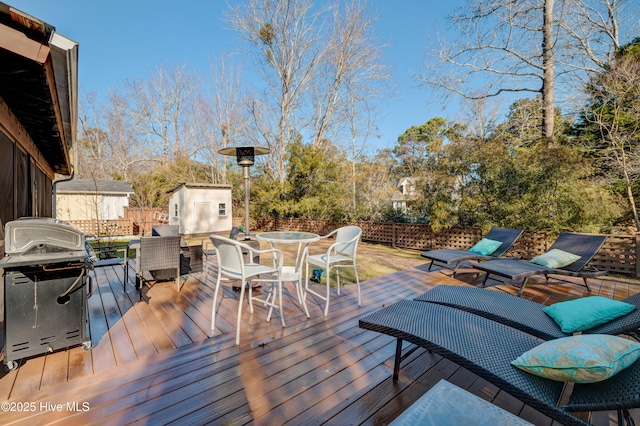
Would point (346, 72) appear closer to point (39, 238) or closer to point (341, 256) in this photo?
point (341, 256)

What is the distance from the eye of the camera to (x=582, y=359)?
4.42 ft

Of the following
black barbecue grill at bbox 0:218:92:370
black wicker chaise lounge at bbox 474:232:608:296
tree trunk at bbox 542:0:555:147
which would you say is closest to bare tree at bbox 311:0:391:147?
tree trunk at bbox 542:0:555:147

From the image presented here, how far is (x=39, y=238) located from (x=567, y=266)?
241 inches

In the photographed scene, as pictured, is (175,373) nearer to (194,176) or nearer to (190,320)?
(190,320)

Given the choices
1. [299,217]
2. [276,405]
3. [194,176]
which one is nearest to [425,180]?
[299,217]

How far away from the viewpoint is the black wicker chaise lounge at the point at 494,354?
4.09ft

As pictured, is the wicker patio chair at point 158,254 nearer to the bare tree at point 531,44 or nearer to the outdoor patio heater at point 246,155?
the outdoor patio heater at point 246,155

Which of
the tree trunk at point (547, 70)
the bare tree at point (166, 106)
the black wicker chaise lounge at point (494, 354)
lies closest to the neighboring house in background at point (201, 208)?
the bare tree at point (166, 106)

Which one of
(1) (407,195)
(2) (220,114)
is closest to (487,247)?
(1) (407,195)

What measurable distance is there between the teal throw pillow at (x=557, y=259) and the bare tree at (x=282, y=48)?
11736 mm

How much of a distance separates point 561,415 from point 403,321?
0.93 meters

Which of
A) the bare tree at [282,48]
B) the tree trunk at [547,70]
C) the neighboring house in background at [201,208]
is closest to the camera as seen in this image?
the tree trunk at [547,70]

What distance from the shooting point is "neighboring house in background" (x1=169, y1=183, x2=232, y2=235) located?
42.2 ft

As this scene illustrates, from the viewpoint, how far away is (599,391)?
1.31 meters
